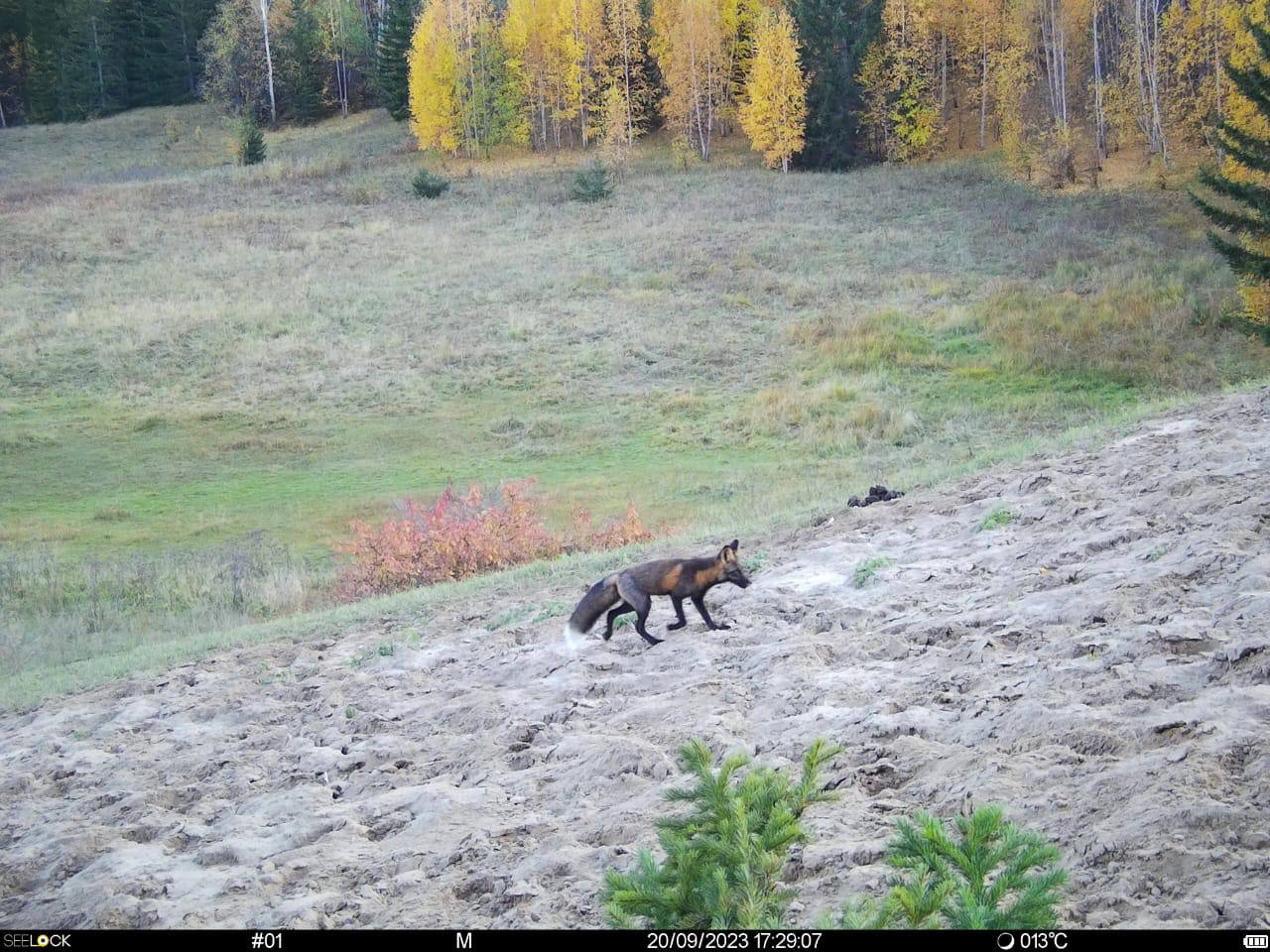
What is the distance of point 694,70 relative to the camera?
61.5 metres

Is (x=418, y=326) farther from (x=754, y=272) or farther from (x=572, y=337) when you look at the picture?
(x=754, y=272)

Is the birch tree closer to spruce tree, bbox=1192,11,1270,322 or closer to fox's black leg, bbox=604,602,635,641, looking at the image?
spruce tree, bbox=1192,11,1270,322

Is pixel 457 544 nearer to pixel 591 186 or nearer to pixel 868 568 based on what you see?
pixel 868 568

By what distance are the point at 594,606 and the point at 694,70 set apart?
58142mm

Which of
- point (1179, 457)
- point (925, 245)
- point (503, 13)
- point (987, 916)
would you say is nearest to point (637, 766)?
point (987, 916)

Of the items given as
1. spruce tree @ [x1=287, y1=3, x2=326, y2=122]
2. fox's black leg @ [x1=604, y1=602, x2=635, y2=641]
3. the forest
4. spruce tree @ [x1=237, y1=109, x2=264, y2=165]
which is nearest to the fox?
fox's black leg @ [x1=604, y1=602, x2=635, y2=641]

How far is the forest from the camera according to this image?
49.6m

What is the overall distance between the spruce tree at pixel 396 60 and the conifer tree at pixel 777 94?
2570 centimetres

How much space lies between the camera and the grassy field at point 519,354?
20953 millimetres

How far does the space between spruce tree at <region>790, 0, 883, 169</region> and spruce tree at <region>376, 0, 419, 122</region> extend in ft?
88.9
